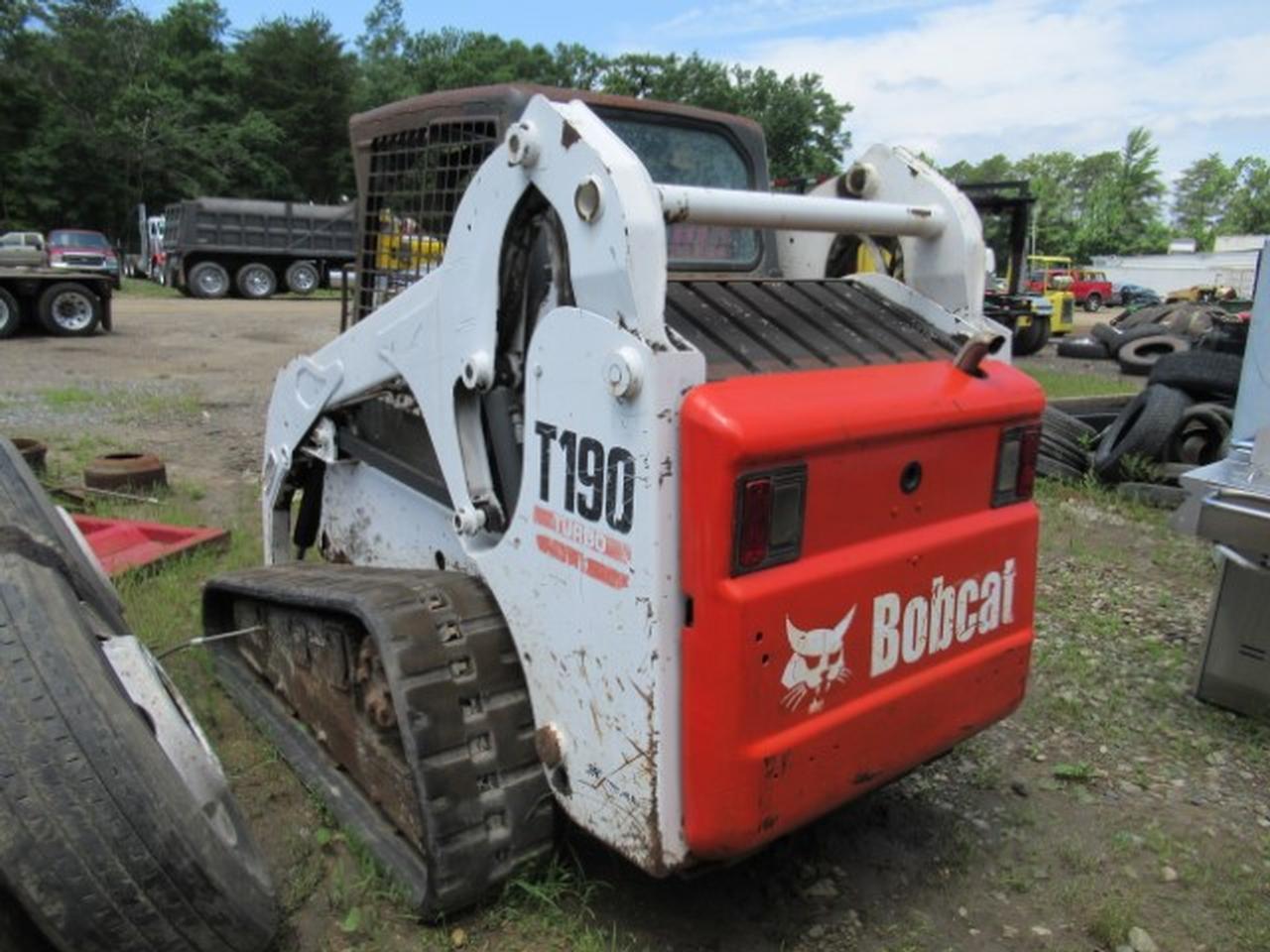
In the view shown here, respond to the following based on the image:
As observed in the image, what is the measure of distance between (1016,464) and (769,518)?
3.03 ft

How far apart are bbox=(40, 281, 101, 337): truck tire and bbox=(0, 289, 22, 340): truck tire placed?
1.25 feet

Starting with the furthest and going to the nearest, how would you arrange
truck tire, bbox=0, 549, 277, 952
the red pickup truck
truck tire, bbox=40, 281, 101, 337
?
the red pickup truck, truck tire, bbox=40, 281, 101, 337, truck tire, bbox=0, 549, 277, 952

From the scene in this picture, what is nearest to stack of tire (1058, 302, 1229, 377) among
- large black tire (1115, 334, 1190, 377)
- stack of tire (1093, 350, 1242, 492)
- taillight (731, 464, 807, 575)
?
large black tire (1115, 334, 1190, 377)

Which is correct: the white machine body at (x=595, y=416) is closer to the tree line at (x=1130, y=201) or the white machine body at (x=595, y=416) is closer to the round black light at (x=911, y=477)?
the round black light at (x=911, y=477)

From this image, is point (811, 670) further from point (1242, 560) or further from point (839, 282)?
point (1242, 560)

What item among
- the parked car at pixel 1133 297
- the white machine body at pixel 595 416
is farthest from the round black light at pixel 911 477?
the parked car at pixel 1133 297

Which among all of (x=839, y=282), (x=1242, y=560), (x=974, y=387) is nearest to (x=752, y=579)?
(x=974, y=387)

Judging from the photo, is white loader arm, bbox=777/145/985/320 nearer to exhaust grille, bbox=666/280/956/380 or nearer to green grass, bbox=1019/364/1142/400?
exhaust grille, bbox=666/280/956/380

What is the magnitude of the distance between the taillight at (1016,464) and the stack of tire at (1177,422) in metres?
4.71

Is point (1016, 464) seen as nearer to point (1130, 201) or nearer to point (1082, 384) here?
point (1082, 384)

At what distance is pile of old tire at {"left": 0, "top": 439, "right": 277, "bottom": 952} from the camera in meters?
1.85

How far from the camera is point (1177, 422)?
266 inches

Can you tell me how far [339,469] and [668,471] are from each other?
1.87 metres

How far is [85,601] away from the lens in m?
2.81
